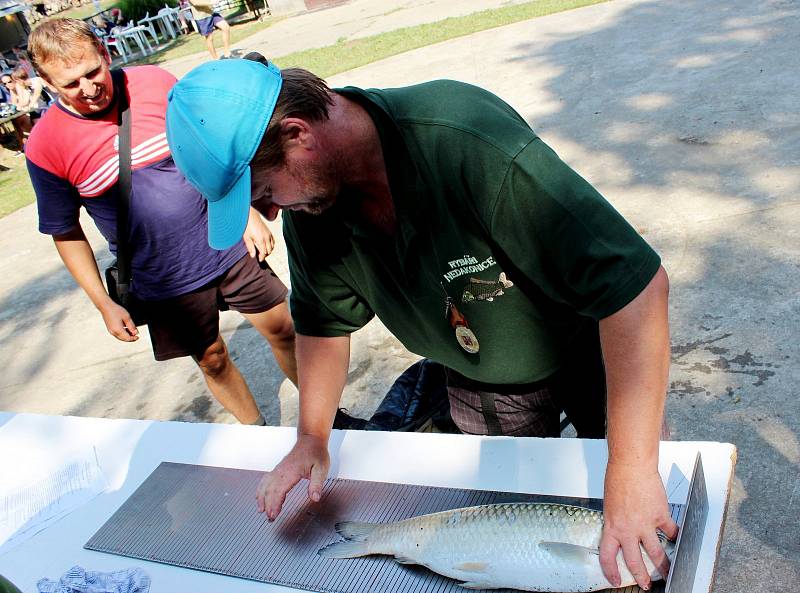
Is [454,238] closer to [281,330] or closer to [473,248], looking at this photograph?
[473,248]

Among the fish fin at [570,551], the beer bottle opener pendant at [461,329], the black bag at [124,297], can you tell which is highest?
the beer bottle opener pendant at [461,329]

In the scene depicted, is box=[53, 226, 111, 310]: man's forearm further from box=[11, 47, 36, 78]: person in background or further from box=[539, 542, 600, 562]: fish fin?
box=[11, 47, 36, 78]: person in background

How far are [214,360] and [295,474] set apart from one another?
1.41 m

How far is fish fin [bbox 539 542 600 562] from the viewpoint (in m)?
1.24

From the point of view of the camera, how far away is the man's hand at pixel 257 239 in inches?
112

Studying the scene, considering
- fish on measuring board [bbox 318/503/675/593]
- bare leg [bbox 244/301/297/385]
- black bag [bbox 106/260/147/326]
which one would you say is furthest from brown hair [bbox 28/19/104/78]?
fish on measuring board [bbox 318/503/675/593]

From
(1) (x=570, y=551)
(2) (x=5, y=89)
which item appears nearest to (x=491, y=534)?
(1) (x=570, y=551)

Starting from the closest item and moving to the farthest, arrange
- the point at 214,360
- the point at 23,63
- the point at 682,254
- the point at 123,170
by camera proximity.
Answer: the point at 123,170, the point at 214,360, the point at 682,254, the point at 23,63

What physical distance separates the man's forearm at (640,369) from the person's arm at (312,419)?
2.51 feet

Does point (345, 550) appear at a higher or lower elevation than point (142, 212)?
lower

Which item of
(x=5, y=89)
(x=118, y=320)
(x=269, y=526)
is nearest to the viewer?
(x=269, y=526)

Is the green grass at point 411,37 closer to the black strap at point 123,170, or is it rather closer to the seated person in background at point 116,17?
the black strap at point 123,170

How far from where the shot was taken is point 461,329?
1.57 meters

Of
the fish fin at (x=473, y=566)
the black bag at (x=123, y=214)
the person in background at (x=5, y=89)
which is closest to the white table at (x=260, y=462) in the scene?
the fish fin at (x=473, y=566)
